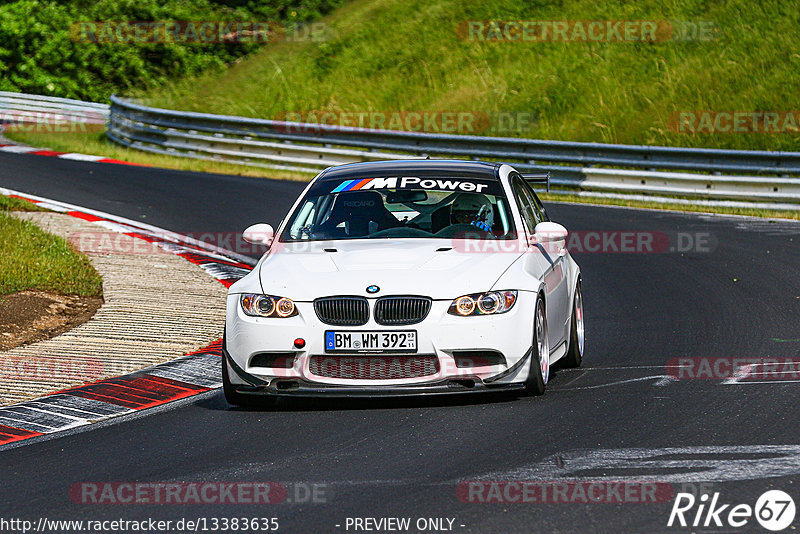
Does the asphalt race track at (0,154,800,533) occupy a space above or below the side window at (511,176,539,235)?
below

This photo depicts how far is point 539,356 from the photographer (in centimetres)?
791

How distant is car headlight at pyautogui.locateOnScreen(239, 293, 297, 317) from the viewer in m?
7.70

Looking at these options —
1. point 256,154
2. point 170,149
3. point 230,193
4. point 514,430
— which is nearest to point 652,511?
point 514,430

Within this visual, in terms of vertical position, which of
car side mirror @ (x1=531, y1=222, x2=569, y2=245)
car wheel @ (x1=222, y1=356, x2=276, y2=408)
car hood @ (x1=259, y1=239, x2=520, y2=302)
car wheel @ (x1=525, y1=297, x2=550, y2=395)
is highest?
car side mirror @ (x1=531, y1=222, x2=569, y2=245)

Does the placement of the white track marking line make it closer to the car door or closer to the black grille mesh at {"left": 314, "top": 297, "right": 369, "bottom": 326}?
the car door

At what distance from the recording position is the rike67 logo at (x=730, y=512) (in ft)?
16.9

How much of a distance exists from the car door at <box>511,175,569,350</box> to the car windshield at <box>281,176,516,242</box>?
25cm

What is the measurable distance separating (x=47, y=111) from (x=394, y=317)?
30.1 m

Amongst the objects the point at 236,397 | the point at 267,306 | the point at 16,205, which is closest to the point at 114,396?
the point at 236,397

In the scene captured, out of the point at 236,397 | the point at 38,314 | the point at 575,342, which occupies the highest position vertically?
the point at 575,342

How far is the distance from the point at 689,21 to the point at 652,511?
90.8 feet

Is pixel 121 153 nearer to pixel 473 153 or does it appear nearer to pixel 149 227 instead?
pixel 473 153

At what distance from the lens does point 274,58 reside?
37156 millimetres

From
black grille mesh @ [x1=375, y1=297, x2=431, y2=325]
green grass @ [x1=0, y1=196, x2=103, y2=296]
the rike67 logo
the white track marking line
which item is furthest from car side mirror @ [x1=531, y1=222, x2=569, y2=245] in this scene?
the white track marking line
